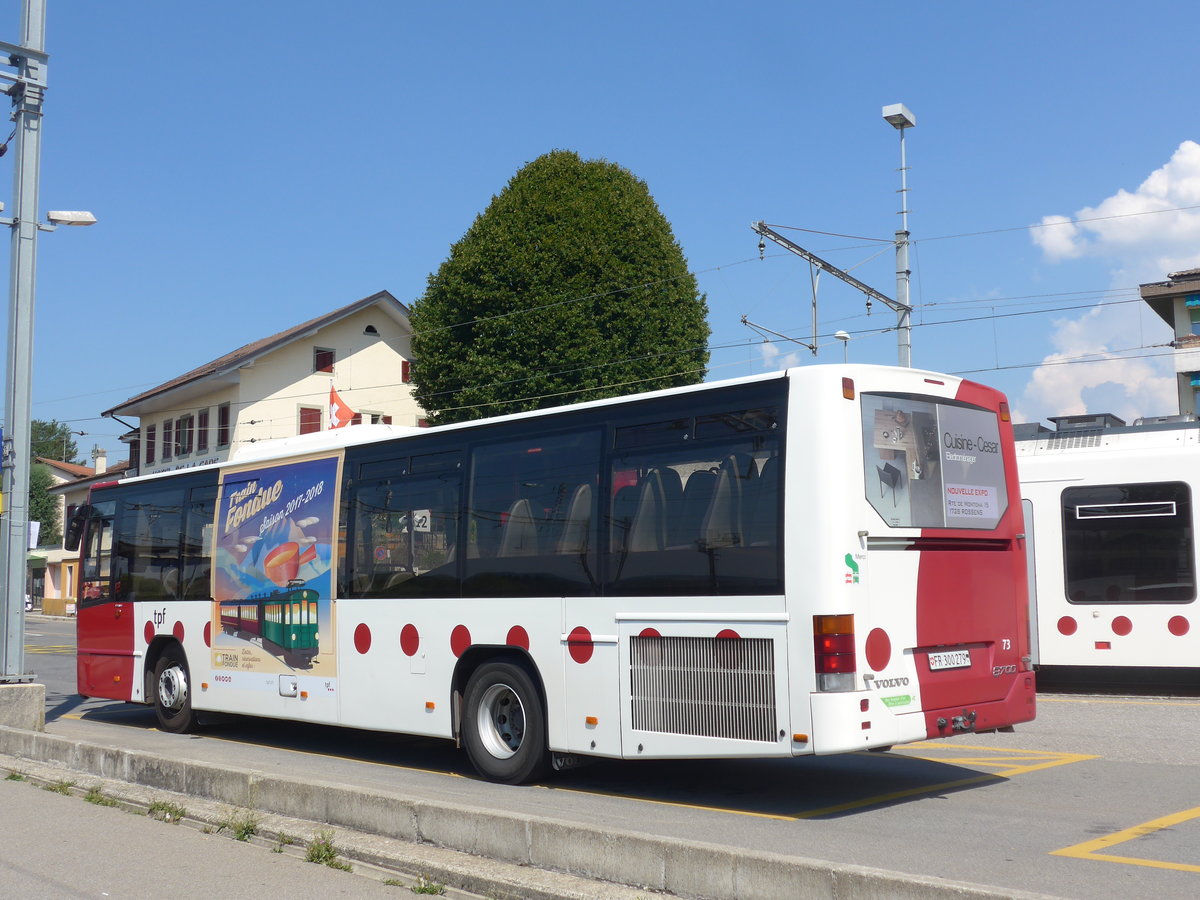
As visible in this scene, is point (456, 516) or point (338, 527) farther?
point (338, 527)

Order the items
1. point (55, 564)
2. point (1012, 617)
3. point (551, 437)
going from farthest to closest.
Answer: point (55, 564)
point (551, 437)
point (1012, 617)

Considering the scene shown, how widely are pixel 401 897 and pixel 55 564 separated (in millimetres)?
75504

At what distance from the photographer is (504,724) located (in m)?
10.2

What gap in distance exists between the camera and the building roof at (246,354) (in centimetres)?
4662

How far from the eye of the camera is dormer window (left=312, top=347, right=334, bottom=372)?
4929cm

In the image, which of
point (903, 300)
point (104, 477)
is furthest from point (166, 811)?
point (104, 477)

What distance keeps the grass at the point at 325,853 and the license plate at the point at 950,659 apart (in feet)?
13.4

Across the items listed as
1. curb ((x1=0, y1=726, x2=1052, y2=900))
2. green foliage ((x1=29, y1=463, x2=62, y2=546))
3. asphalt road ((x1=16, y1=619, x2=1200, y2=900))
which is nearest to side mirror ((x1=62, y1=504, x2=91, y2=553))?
asphalt road ((x1=16, y1=619, x2=1200, y2=900))

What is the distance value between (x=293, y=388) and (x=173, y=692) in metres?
35.7

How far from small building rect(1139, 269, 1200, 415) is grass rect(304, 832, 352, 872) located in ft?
133

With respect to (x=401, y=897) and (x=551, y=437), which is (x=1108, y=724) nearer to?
(x=551, y=437)

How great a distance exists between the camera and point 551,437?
9828 millimetres

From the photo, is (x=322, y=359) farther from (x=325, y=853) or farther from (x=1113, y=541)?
(x=325, y=853)

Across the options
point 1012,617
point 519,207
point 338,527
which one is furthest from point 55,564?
point 1012,617
